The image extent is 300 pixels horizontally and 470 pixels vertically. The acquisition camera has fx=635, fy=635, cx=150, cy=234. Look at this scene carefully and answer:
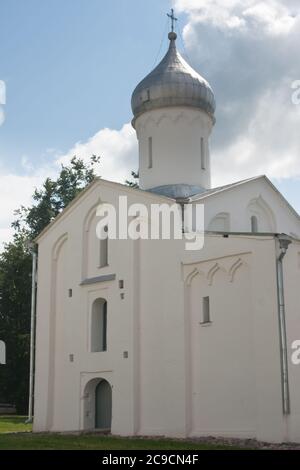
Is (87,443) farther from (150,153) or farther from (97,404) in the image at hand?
(150,153)

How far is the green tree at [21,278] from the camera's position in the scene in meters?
31.1

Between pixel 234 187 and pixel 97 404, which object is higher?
pixel 234 187

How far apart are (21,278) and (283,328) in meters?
20.2

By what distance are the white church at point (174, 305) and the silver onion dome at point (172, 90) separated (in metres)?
0.04

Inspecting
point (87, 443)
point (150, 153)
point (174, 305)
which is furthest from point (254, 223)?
point (87, 443)

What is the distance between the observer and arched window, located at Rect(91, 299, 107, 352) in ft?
62.0

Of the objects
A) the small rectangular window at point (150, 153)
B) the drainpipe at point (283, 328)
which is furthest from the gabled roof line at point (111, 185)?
the drainpipe at point (283, 328)

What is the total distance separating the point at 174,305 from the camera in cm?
1659

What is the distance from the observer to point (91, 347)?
61.8 ft

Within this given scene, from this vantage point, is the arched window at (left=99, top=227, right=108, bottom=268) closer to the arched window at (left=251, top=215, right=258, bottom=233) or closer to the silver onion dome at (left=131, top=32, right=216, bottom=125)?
the arched window at (left=251, top=215, right=258, bottom=233)

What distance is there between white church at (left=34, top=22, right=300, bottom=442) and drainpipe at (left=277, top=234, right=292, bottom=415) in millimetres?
23

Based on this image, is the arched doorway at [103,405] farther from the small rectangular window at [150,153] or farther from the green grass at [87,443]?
the small rectangular window at [150,153]

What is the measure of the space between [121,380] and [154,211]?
473 centimetres
